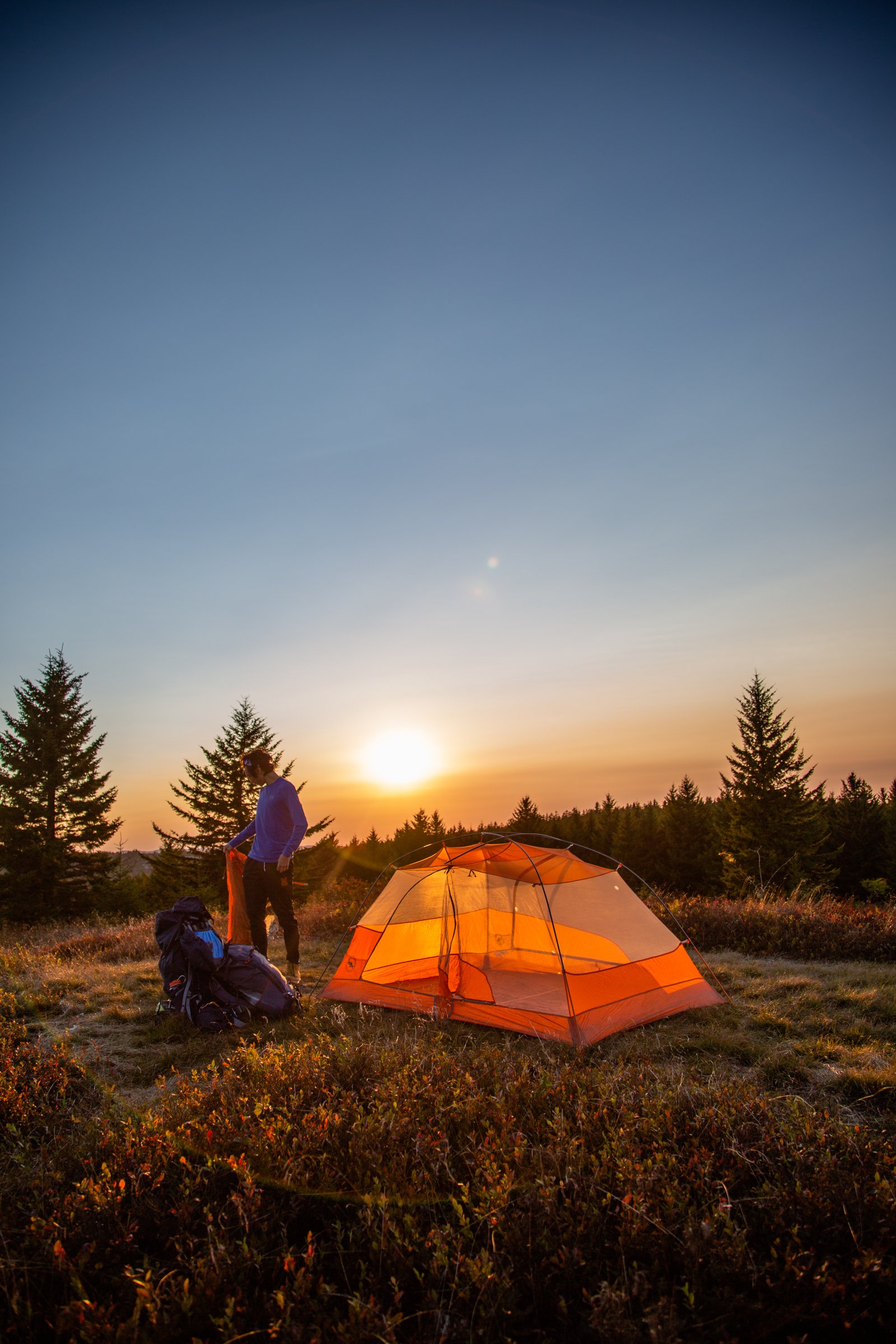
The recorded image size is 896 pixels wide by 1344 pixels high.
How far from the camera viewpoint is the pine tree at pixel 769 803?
37.6 m

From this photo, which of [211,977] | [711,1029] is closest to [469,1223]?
[711,1029]

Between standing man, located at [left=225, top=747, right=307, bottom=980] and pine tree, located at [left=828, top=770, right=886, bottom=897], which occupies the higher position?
standing man, located at [left=225, top=747, right=307, bottom=980]

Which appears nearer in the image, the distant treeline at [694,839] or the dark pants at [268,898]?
the dark pants at [268,898]

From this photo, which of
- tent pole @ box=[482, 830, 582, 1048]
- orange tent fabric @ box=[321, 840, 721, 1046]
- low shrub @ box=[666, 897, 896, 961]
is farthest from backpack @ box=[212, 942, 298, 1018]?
low shrub @ box=[666, 897, 896, 961]

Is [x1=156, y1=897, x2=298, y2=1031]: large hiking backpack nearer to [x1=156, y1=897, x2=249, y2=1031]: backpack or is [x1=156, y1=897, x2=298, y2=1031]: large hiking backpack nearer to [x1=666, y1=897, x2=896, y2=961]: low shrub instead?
[x1=156, y1=897, x2=249, y2=1031]: backpack

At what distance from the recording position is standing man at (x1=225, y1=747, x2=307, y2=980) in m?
7.37

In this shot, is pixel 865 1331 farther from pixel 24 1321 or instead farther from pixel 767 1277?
pixel 24 1321

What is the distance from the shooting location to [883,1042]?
5.34 meters

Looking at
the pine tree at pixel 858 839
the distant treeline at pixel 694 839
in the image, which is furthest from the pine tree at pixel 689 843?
the pine tree at pixel 858 839

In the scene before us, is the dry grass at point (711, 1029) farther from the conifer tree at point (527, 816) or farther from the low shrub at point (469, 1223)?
the conifer tree at point (527, 816)

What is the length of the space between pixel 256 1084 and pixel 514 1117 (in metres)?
1.71

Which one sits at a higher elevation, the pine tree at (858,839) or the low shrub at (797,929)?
the low shrub at (797,929)

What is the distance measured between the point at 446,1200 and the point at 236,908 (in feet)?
18.8

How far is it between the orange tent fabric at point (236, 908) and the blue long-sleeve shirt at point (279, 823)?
0.70 m
